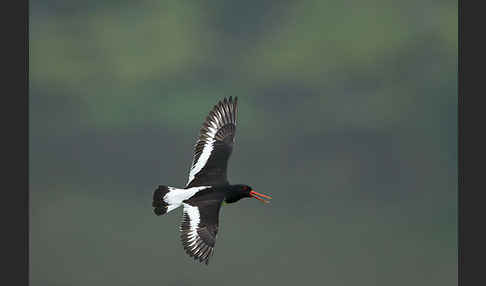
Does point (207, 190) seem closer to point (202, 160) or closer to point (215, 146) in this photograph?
point (202, 160)

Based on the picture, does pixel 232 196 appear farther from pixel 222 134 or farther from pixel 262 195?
pixel 222 134

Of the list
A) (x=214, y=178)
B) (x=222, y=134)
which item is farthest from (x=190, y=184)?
(x=222, y=134)

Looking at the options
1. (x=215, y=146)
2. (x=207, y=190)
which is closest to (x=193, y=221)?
(x=207, y=190)

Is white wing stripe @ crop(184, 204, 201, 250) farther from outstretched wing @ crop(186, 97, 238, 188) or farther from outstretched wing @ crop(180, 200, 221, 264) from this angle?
outstretched wing @ crop(186, 97, 238, 188)

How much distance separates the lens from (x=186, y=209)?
14.7 m

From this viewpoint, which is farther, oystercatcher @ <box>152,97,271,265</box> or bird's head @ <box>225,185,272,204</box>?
bird's head @ <box>225,185,272,204</box>

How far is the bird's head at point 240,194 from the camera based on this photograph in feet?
50.5

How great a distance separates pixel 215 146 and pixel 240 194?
67.2 inches

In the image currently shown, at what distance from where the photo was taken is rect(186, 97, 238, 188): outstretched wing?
52.1ft

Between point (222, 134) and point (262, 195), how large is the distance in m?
2.14

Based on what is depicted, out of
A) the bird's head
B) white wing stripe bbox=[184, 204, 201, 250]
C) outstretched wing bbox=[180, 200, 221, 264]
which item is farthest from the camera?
the bird's head

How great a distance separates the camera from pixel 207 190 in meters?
15.2

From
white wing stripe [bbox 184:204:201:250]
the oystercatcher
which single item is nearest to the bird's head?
the oystercatcher

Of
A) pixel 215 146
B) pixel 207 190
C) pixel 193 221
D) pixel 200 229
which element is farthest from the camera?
pixel 215 146
